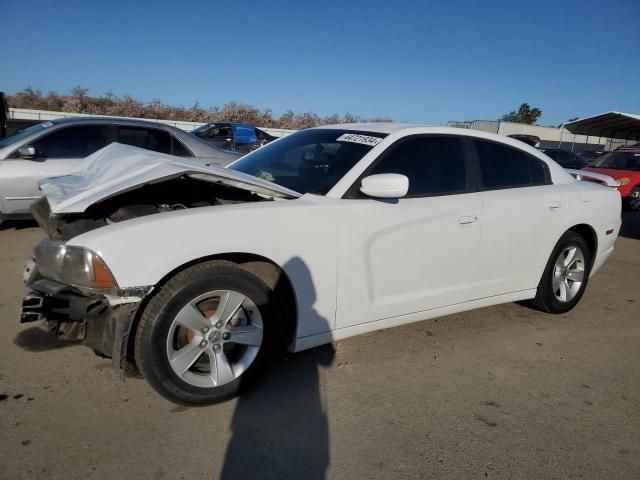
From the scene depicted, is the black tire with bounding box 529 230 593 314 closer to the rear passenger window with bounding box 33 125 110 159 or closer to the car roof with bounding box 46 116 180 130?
the car roof with bounding box 46 116 180 130

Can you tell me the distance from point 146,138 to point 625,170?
1171 cm

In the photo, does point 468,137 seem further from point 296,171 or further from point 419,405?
point 419,405

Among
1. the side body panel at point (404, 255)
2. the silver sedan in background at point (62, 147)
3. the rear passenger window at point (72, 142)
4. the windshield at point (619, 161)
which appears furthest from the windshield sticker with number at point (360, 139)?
the windshield at point (619, 161)

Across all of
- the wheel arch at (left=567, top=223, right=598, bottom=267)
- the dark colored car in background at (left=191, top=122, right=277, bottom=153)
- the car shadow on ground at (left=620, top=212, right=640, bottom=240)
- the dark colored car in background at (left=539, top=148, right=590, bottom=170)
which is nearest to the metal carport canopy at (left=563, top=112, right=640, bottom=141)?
the dark colored car in background at (left=539, top=148, right=590, bottom=170)

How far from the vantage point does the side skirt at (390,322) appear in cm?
281

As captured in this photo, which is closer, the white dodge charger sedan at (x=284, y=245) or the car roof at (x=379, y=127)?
the white dodge charger sedan at (x=284, y=245)

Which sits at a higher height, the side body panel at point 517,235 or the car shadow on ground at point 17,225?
the side body panel at point 517,235

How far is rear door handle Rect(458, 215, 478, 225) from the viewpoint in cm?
324

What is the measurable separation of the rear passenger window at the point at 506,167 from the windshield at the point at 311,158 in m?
0.89

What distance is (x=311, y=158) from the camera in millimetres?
3426

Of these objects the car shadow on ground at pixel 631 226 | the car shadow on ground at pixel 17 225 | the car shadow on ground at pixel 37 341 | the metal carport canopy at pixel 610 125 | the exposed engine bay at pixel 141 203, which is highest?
the metal carport canopy at pixel 610 125

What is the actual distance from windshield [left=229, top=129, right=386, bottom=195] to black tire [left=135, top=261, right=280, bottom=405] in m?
0.79

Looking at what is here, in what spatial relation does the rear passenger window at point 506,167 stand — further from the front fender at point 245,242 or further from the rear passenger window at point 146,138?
the rear passenger window at point 146,138

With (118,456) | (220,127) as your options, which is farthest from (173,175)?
(220,127)
